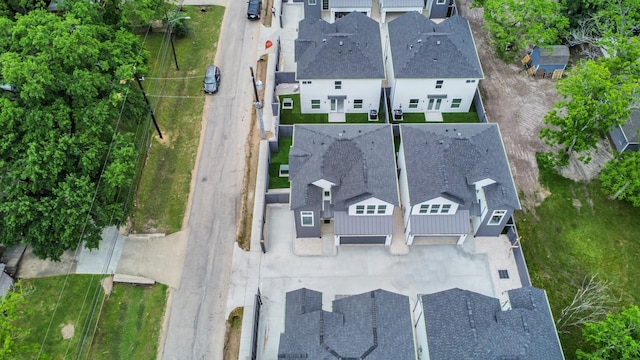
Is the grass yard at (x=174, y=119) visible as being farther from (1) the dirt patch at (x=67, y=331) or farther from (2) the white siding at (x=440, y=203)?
(2) the white siding at (x=440, y=203)

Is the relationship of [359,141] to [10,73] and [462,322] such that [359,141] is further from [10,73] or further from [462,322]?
[10,73]

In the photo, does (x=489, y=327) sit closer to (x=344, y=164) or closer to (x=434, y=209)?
(x=434, y=209)

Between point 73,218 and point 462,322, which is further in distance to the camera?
point 73,218

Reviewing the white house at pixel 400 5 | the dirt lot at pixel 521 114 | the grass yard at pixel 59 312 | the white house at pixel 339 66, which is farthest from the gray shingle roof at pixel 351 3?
the grass yard at pixel 59 312

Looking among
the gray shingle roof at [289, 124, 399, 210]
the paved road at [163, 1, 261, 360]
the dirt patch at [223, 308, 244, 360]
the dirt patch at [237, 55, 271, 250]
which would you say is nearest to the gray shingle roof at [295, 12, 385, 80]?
the gray shingle roof at [289, 124, 399, 210]

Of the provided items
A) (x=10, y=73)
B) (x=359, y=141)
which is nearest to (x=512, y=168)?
(x=359, y=141)

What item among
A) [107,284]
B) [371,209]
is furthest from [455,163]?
[107,284]
